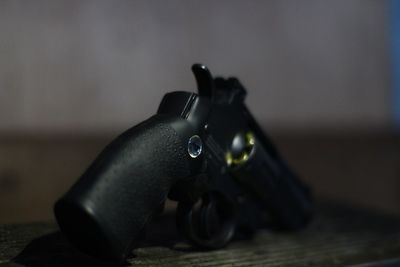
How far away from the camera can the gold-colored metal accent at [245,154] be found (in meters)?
0.87

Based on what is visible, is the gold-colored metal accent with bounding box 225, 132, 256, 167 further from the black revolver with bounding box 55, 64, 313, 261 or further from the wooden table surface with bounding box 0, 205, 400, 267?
the wooden table surface with bounding box 0, 205, 400, 267

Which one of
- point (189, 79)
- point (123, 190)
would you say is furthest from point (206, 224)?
point (189, 79)

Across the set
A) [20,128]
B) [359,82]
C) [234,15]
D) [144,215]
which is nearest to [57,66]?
[20,128]

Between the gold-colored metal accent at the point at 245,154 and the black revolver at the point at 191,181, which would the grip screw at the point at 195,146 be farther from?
the gold-colored metal accent at the point at 245,154

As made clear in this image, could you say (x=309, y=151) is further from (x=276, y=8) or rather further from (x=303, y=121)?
(x=276, y=8)

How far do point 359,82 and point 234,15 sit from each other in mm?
583

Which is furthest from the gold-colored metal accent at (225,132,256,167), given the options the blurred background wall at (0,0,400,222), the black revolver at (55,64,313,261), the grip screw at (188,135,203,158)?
the blurred background wall at (0,0,400,222)

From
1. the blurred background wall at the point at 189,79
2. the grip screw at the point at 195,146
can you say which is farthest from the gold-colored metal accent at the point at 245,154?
the blurred background wall at the point at 189,79

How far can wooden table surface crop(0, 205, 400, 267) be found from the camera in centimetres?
73

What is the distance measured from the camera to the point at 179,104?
77 cm

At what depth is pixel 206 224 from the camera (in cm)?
85

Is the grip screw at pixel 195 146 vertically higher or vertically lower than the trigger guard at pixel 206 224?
higher

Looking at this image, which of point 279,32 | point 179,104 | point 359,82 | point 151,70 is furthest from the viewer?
point 359,82

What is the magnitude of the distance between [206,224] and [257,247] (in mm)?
144
